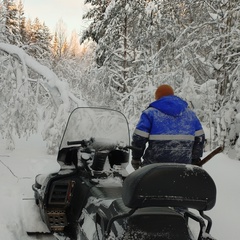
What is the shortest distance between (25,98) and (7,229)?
197 inches

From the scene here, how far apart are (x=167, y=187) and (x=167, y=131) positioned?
4.77 feet

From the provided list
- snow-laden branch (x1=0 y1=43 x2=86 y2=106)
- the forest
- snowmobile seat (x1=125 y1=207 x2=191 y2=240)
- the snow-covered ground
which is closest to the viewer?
snowmobile seat (x1=125 y1=207 x2=191 y2=240)

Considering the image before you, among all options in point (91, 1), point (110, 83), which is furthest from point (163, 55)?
point (91, 1)

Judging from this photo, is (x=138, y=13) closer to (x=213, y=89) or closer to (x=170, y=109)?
(x=213, y=89)

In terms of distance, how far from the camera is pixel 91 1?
19266 millimetres

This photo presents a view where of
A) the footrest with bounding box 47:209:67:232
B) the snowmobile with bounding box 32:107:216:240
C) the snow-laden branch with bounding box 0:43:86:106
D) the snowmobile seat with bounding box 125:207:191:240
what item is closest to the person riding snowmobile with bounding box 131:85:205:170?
the snowmobile with bounding box 32:107:216:240

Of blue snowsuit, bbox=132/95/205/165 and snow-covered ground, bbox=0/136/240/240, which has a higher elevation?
blue snowsuit, bbox=132/95/205/165

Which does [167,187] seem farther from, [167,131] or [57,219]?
[57,219]

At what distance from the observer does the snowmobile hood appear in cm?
367

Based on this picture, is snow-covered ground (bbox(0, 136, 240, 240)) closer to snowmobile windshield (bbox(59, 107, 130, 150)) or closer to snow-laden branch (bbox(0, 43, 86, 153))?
snowmobile windshield (bbox(59, 107, 130, 150))

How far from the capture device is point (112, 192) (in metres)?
3.22

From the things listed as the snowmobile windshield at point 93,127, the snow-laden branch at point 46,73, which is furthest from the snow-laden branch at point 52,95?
the snowmobile windshield at point 93,127

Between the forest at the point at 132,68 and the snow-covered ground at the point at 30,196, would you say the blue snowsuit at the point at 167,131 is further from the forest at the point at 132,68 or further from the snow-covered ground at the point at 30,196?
the forest at the point at 132,68

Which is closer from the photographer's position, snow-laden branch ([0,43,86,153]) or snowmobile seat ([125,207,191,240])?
snowmobile seat ([125,207,191,240])
